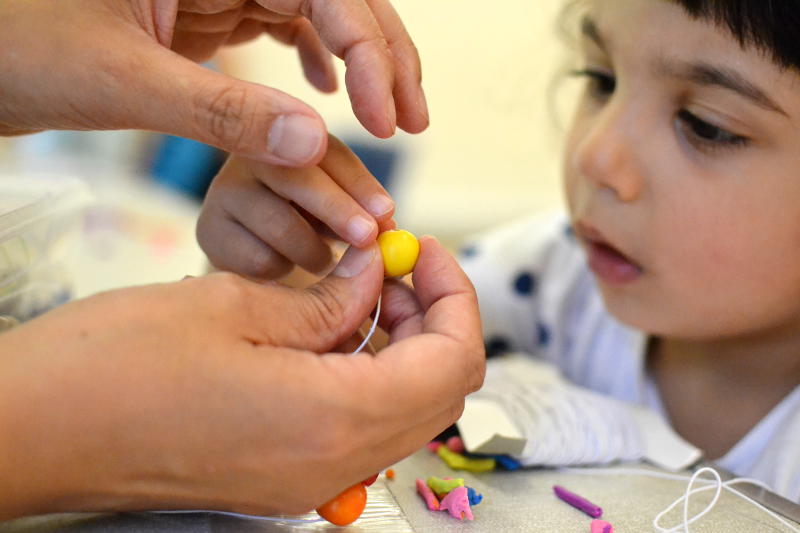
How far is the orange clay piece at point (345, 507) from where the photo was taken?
0.46 metres

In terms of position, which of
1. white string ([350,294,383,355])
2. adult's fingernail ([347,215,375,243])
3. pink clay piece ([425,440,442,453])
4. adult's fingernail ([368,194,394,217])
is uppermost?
adult's fingernail ([368,194,394,217])

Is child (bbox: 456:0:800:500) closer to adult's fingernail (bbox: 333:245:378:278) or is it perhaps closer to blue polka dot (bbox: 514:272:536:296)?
blue polka dot (bbox: 514:272:536:296)

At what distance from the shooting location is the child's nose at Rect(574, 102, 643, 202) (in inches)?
29.4

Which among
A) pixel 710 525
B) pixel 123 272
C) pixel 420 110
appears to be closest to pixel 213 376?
pixel 420 110

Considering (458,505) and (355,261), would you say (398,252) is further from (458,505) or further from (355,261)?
(458,505)

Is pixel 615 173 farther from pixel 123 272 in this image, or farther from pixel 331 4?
pixel 123 272

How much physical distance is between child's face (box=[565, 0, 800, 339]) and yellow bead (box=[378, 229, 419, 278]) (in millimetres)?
301

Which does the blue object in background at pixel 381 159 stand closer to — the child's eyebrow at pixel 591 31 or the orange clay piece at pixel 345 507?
the child's eyebrow at pixel 591 31

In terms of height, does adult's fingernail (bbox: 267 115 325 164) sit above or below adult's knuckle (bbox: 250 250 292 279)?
above

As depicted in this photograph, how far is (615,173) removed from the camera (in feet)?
2.45

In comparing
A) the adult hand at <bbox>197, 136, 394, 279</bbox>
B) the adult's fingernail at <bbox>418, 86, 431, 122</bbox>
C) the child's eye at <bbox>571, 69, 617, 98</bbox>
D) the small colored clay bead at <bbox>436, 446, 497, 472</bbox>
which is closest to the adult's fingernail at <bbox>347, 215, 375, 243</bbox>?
the adult hand at <bbox>197, 136, 394, 279</bbox>

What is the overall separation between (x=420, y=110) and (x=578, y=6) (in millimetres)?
462

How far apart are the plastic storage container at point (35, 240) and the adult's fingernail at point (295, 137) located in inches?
10.6

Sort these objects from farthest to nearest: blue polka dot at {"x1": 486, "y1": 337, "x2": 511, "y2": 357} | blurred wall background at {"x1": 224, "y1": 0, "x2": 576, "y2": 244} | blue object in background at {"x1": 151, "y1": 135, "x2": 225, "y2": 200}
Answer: blurred wall background at {"x1": 224, "y1": 0, "x2": 576, "y2": 244}, blue object in background at {"x1": 151, "y1": 135, "x2": 225, "y2": 200}, blue polka dot at {"x1": 486, "y1": 337, "x2": 511, "y2": 357}
